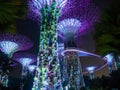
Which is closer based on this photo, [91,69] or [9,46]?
[9,46]

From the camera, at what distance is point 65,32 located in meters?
41.5

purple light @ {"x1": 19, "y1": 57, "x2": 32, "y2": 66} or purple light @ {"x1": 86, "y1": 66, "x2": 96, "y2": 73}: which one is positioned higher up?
purple light @ {"x1": 19, "y1": 57, "x2": 32, "y2": 66}

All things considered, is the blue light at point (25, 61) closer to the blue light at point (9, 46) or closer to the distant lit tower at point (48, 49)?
the blue light at point (9, 46)

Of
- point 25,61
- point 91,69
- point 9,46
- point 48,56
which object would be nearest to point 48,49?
point 48,56

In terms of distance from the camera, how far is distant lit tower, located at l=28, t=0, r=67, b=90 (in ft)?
90.3

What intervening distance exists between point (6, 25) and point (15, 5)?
93 centimetres

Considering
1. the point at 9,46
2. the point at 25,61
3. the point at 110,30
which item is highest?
the point at 9,46

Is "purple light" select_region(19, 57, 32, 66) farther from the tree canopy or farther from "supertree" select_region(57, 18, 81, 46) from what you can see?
the tree canopy

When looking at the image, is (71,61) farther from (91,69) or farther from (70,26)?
(91,69)

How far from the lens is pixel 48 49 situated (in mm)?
28766

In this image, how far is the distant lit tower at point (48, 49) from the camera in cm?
2753

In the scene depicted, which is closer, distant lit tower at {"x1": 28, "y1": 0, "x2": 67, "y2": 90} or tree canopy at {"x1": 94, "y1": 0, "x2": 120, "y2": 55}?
tree canopy at {"x1": 94, "y1": 0, "x2": 120, "y2": 55}

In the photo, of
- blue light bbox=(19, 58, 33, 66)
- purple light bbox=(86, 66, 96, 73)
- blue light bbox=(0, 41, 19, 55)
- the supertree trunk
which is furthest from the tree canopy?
purple light bbox=(86, 66, 96, 73)

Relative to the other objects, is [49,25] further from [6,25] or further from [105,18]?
[6,25]
